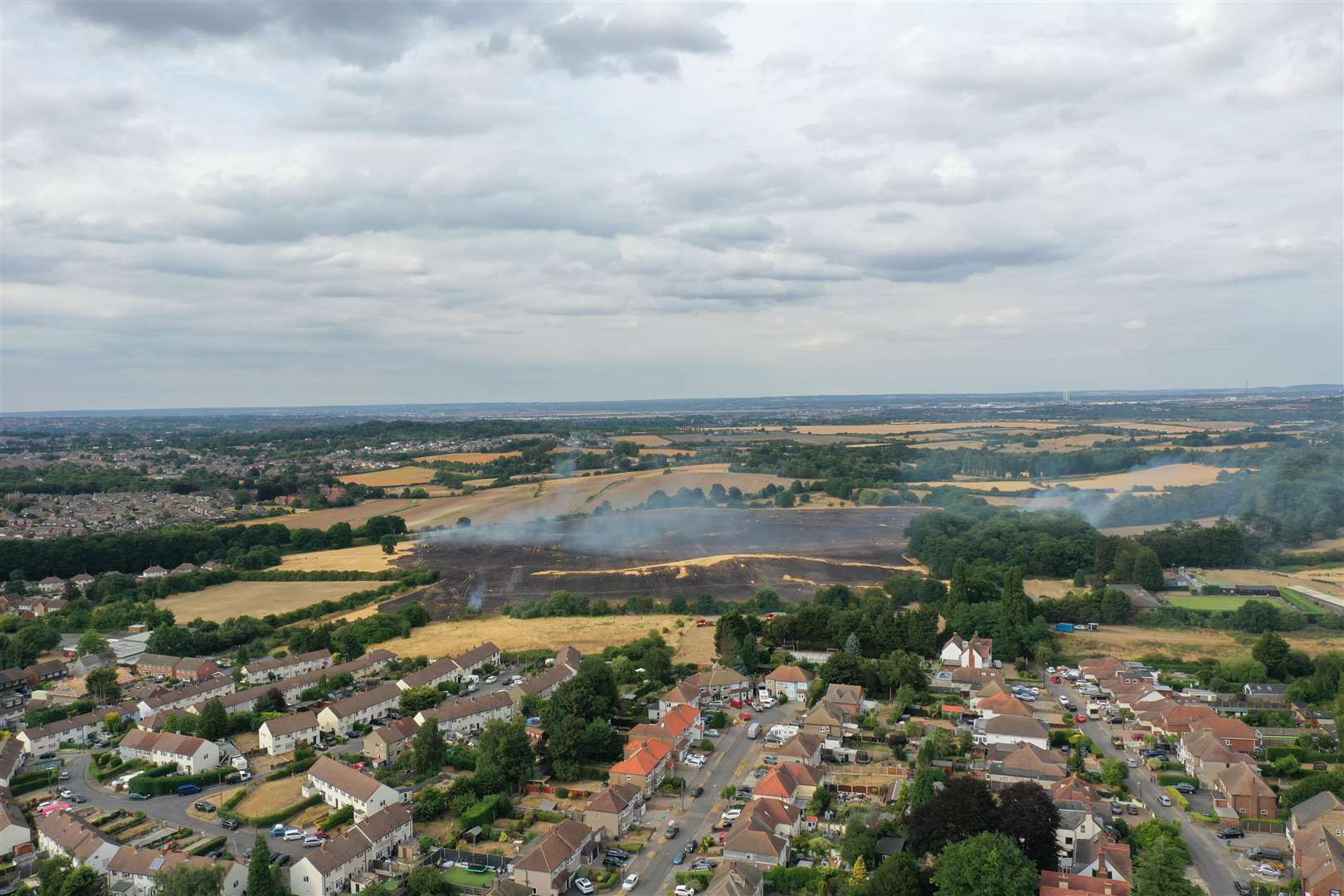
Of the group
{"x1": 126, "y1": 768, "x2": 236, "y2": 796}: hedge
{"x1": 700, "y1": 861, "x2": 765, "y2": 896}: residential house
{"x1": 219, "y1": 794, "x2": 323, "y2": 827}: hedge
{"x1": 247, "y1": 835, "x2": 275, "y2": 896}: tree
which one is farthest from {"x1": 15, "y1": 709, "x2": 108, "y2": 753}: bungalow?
{"x1": 700, "y1": 861, "x2": 765, "y2": 896}: residential house

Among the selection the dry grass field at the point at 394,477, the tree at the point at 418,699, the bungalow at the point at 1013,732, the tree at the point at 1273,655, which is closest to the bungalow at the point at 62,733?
the tree at the point at 418,699

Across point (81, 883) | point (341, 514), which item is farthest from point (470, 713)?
point (341, 514)

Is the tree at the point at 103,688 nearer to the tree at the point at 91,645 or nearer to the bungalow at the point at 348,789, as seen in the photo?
the tree at the point at 91,645

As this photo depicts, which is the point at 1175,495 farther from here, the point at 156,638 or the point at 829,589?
the point at 156,638

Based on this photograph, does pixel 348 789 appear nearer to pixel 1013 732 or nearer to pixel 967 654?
pixel 1013 732

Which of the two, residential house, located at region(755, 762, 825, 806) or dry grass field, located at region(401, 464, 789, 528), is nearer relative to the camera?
residential house, located at region(755, 762, 825, 806)

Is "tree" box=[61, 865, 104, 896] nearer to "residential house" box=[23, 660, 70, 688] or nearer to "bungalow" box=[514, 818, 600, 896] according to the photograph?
"bungalow" box=[514, 818, 600, 896]
